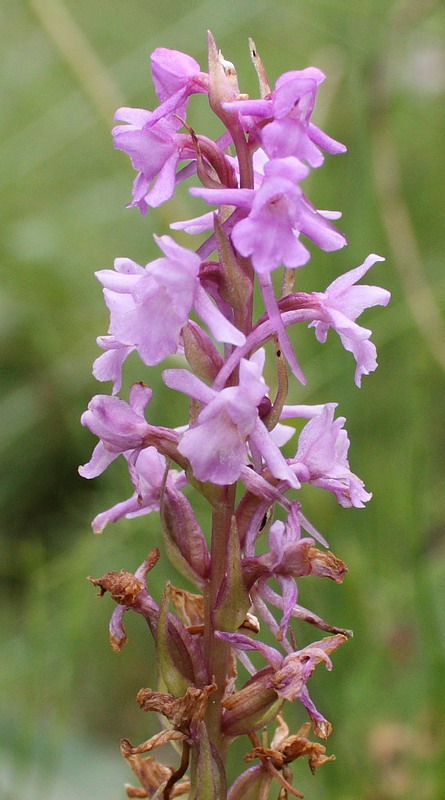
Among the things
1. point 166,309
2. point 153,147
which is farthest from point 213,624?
point 153,147

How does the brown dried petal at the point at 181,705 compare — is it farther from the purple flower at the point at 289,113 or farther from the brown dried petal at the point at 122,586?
the purple flower at the point at 289,113

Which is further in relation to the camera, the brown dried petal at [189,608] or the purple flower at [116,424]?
the brown dried petal at [189,608]

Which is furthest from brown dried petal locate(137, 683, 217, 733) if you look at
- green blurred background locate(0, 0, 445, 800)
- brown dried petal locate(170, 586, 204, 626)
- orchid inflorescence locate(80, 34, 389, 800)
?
green blurred background locate(0, 0, 445, 800)

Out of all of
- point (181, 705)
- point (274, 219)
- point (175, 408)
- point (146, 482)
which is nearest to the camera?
point (274, 219)

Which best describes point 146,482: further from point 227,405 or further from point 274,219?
point 274,219

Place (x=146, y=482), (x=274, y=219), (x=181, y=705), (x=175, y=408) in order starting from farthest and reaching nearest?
(x=175, y=408) < (x=146, y=482) < (x=181, y=705) < (x=274, y=219)

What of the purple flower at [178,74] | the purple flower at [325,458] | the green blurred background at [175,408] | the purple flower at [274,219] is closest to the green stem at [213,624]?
the purple flower at [325,458]

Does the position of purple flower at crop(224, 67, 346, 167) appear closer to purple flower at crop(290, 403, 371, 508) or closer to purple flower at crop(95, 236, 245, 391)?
purple flower at crop(95, 236, 245, 391)
